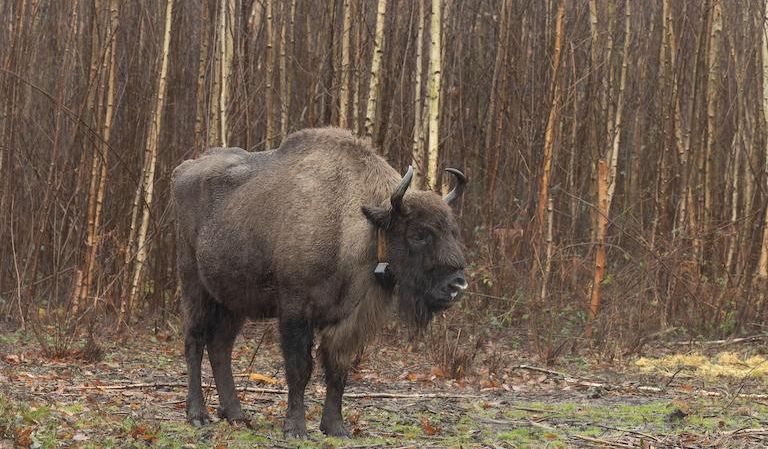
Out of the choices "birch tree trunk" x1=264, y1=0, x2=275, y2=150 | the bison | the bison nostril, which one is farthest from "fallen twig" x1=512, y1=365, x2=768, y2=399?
"birch tree trunk" x1=264, y1=0, x2=275, y2=150

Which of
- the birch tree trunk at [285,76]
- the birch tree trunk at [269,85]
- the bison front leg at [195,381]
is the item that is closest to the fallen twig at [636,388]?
the bison front leg at [195,381]

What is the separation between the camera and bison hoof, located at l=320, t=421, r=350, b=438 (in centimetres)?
709

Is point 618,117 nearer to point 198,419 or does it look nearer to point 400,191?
point 400,191

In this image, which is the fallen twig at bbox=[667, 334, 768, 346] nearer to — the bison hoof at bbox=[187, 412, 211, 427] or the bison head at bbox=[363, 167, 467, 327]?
the bison head at bbox=[363, 167, 467, 327]

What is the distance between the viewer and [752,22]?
16016mm

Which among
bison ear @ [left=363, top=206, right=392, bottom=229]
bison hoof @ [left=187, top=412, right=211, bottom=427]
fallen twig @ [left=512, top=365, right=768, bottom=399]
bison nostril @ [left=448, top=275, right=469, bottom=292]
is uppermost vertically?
bison ear @ [left=363, top=206, right=392, bottom=229]

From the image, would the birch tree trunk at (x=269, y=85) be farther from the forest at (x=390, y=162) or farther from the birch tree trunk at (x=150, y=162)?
the birch tree trunk at (x=150, y=162)

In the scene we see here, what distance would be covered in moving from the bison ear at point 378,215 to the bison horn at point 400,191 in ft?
0.22

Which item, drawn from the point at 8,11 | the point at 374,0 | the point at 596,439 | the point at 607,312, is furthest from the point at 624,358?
the point at 8,11

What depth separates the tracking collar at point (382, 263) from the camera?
6977mm

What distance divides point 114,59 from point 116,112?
165 cm

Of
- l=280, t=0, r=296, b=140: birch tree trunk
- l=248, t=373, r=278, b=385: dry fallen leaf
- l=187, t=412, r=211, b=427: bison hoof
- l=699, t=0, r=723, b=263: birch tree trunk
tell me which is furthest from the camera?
l=699, t=0, r=723, b=263: birch tree trunk

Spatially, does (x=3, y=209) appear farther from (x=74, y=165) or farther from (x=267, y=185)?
(x=267, y=185)

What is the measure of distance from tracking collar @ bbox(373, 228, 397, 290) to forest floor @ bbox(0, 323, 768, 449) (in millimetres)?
986
